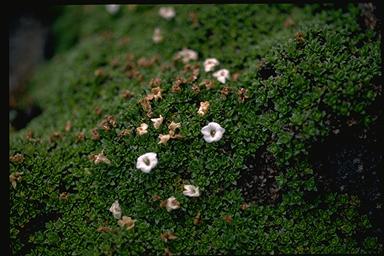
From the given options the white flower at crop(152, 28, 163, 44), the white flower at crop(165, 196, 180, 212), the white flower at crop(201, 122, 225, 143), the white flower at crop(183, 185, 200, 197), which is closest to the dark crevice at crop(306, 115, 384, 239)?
the white flower at crop(201, 122, 225, 143)

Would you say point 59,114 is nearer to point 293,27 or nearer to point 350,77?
point 293,27

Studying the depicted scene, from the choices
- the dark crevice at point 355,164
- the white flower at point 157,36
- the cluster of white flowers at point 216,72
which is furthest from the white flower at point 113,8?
the dark crevice at point 355,164

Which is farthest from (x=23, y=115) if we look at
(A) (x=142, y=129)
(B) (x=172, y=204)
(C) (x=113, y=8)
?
(B) (x=172, y=204)

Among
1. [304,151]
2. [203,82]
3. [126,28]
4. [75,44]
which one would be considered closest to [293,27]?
[203,82]

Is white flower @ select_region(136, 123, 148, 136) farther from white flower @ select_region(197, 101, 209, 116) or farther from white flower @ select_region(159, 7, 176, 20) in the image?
white flower @ select_region(159, 7, 176, 20)

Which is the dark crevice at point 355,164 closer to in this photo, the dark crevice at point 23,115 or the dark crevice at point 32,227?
the dark crevice at point 32,227

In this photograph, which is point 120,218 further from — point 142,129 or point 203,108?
point 203,108
